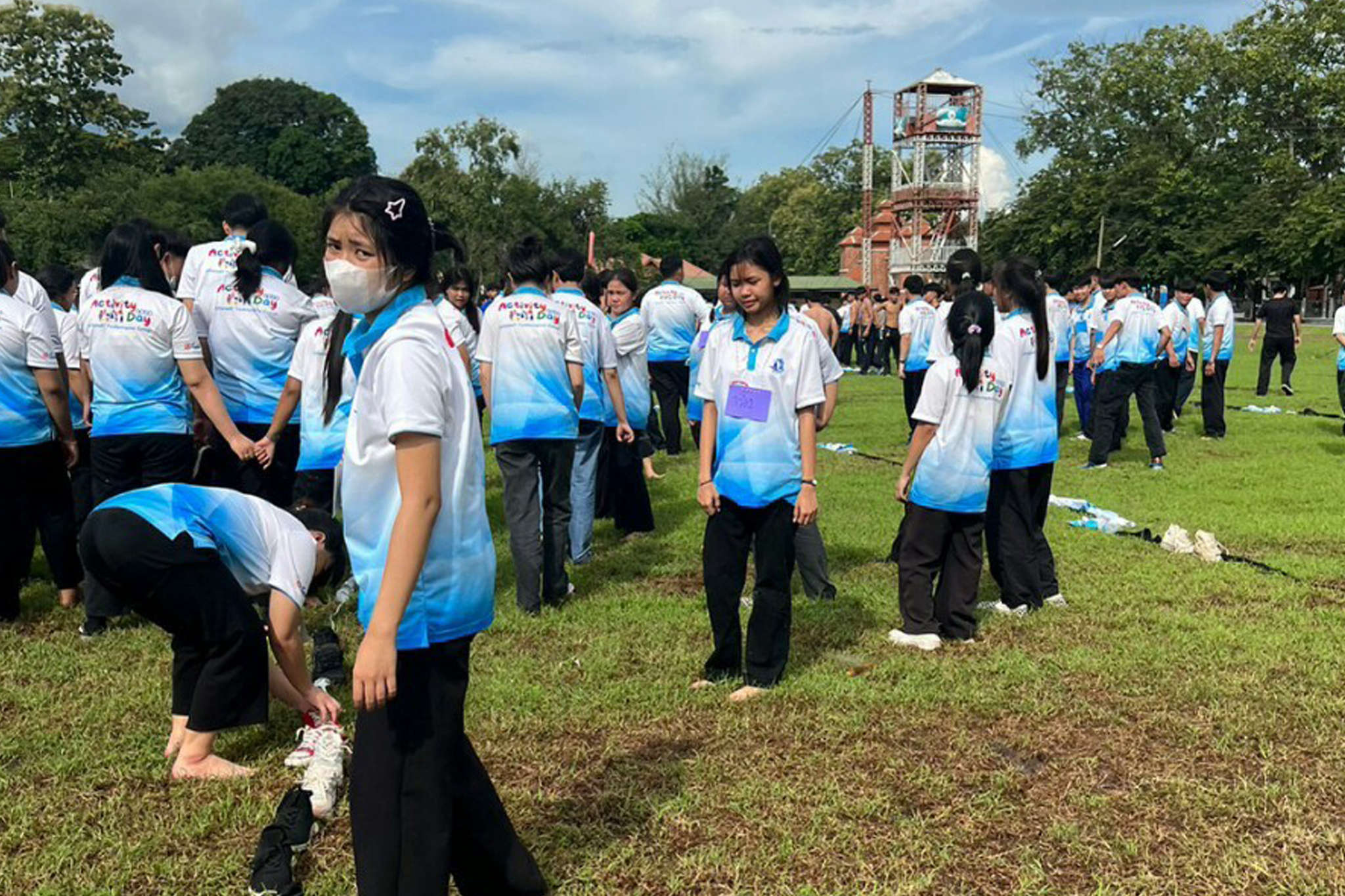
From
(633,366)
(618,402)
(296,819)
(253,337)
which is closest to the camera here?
(296,819)

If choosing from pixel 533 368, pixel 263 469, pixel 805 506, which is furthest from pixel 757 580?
pixel 263 469

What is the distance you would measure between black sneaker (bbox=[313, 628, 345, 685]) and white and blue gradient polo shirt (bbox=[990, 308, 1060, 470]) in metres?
3.46

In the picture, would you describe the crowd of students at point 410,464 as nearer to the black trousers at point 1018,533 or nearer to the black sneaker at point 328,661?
the black trousers at point 1018,533

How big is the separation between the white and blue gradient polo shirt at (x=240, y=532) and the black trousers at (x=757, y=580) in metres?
1.63

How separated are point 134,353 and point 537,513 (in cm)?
221

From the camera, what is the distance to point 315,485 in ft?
16.9

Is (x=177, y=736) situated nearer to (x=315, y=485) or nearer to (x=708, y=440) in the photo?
(x=315, y=485)

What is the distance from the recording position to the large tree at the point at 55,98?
3841cm

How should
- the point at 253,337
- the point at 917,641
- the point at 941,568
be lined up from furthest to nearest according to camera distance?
the point at 253,337
the point at 941,568
the point at 917,641

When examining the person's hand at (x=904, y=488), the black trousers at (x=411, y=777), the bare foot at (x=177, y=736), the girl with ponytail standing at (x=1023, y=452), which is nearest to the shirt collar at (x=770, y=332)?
the person's hand at (x=904, y=488)

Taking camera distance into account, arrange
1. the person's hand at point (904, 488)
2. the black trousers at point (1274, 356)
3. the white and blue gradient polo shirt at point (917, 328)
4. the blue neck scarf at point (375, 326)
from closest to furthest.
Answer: the blue neck scarf at point (375, 326), the person's hand at point (904, 488), the white and blue gradient polo shirt at point (917, 328), the black trousers at point (1274, 356)

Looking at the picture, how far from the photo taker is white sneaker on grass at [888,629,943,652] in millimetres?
4828

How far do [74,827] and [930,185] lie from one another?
192ft

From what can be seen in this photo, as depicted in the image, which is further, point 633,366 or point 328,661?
point 633,366
